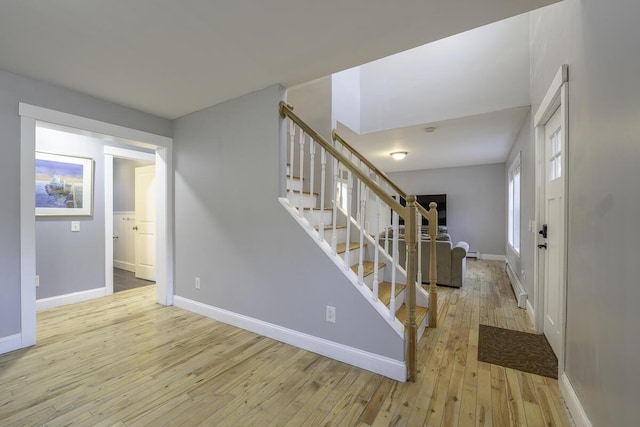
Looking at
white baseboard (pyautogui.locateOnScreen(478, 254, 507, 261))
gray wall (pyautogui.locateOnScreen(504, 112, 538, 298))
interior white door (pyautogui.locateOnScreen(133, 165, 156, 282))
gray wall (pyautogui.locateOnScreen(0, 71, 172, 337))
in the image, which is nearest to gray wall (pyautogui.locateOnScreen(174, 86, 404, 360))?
gray wall (pyautogui.locateOnScreen(0, 71, 172, 337))

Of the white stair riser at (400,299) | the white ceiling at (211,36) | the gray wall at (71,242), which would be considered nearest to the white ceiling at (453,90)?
the white ceiling at (211,36)

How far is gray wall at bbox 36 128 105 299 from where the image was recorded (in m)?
3.17

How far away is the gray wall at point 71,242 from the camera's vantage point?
3174 millimetres

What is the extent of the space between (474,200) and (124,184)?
25.6 feet

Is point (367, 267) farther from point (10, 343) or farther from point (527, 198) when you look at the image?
point (10, 343)

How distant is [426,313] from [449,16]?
233 centimetres

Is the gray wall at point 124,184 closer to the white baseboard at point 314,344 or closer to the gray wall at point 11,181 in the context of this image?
the gray wall at point 11,181

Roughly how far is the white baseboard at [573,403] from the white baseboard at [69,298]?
4725 millimetres

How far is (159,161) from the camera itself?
10.7 feet

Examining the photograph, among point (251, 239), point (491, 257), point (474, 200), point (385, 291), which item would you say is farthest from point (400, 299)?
point (474, 200)

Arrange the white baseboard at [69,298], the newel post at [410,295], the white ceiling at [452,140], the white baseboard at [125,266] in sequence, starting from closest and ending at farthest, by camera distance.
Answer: the newel post at [410,295] < the white baseboard at [69,298] < the white ceiling at [452,140] < the white baseboard at [125,266]

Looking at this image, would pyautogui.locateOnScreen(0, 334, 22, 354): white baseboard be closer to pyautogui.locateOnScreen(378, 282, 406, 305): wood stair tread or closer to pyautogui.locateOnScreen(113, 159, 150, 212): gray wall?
pyautogui.locateOnScreen(378, 282, 406, 305): wood stair tread

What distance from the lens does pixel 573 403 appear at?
59.3 inches

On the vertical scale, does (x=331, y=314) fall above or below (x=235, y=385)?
above
